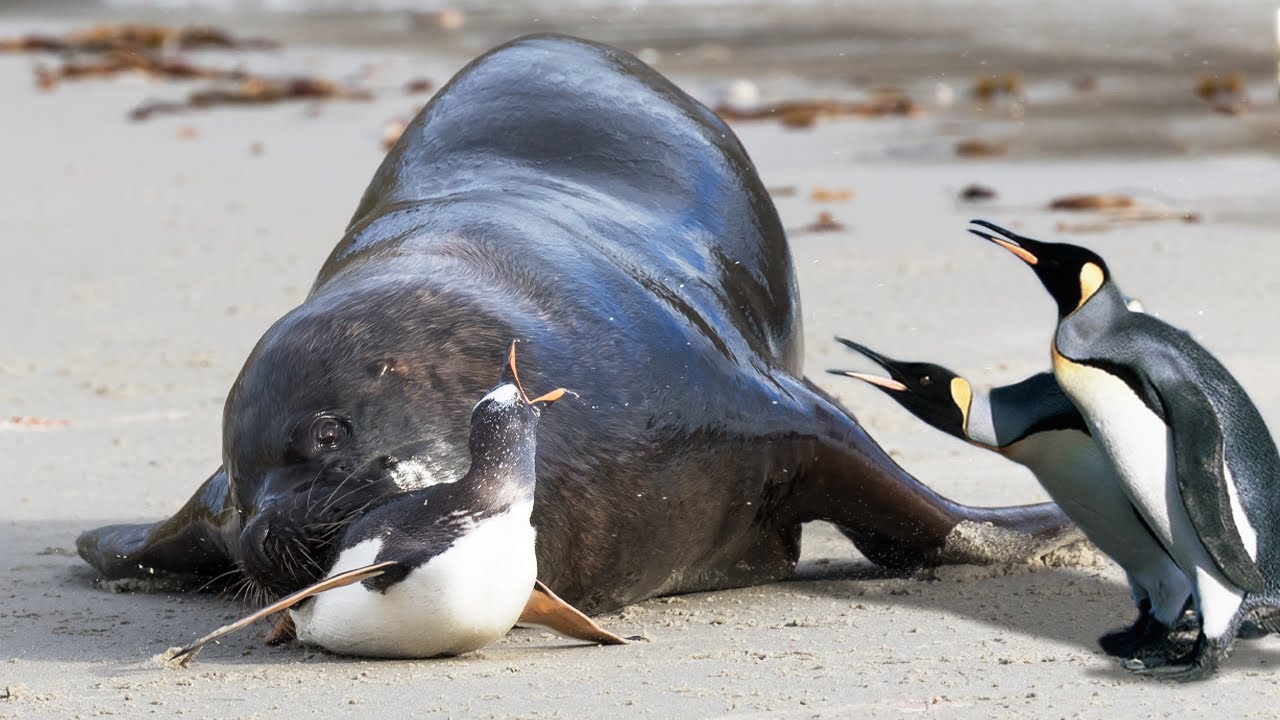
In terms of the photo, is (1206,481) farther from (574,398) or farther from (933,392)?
(574,398)

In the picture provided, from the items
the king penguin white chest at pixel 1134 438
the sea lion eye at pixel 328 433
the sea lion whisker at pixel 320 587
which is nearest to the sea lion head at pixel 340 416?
the sea lion eye at pixel 328 433

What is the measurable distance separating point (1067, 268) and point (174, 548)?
7.95ft

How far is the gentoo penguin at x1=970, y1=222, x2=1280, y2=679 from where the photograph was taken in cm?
410

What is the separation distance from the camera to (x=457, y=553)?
393cm

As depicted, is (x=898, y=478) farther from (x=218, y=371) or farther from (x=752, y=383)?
(x=218, y=371)

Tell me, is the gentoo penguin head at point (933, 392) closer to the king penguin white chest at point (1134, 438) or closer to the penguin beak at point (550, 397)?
the king penguin white chest at point (1134, 438)

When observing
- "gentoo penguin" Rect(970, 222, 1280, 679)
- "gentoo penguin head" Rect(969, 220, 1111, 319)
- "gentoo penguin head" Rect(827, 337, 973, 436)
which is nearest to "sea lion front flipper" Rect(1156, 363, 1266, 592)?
"gentoo penguin" Rect(970, 222, 1280, 679)

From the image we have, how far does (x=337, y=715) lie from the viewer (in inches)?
152

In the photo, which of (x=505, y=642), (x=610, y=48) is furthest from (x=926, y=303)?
(x=505, y=642)

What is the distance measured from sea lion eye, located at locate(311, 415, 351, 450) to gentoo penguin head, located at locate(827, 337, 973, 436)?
3.35ft

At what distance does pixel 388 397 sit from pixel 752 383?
3.21 feet

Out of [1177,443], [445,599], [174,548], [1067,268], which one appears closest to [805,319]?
[174,548]

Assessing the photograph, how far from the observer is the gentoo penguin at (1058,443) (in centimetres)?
437

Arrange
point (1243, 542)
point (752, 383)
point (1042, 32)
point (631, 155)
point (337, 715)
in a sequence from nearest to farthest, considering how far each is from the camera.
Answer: point (337, 715), point (1243, 542), point (752, 383), point (631, 155), point (1042, 32)
